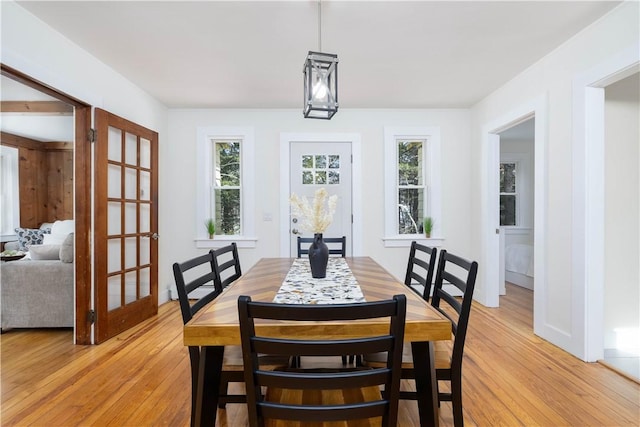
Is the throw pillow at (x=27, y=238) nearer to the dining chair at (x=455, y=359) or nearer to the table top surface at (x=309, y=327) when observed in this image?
the table top surface at (x=309, y=327)

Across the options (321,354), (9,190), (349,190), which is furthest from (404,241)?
(9,190)

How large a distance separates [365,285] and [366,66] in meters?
2.17

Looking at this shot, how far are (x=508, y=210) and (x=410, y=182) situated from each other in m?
2.79

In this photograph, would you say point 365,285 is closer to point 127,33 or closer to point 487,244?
point 127,33

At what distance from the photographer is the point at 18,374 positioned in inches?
94.7

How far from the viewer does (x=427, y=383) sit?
1.36m

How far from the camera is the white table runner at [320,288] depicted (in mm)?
1559

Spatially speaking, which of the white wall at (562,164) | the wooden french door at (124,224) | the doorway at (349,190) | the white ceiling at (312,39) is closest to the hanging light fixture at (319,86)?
the white ceiling at (312,39)

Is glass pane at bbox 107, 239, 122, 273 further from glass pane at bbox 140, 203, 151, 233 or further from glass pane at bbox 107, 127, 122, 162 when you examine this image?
glass pane at bbox 107, 127, 122, 162

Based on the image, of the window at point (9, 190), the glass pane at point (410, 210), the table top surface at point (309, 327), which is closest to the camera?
the table top surface at point (309, 327)

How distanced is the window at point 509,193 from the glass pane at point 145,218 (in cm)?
578

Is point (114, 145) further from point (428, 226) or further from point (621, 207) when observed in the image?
point (621, 207)

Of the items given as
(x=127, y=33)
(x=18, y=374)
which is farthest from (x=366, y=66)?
(x=18, y=374)

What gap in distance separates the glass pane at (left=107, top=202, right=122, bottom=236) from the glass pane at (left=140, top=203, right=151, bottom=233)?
347 mm
